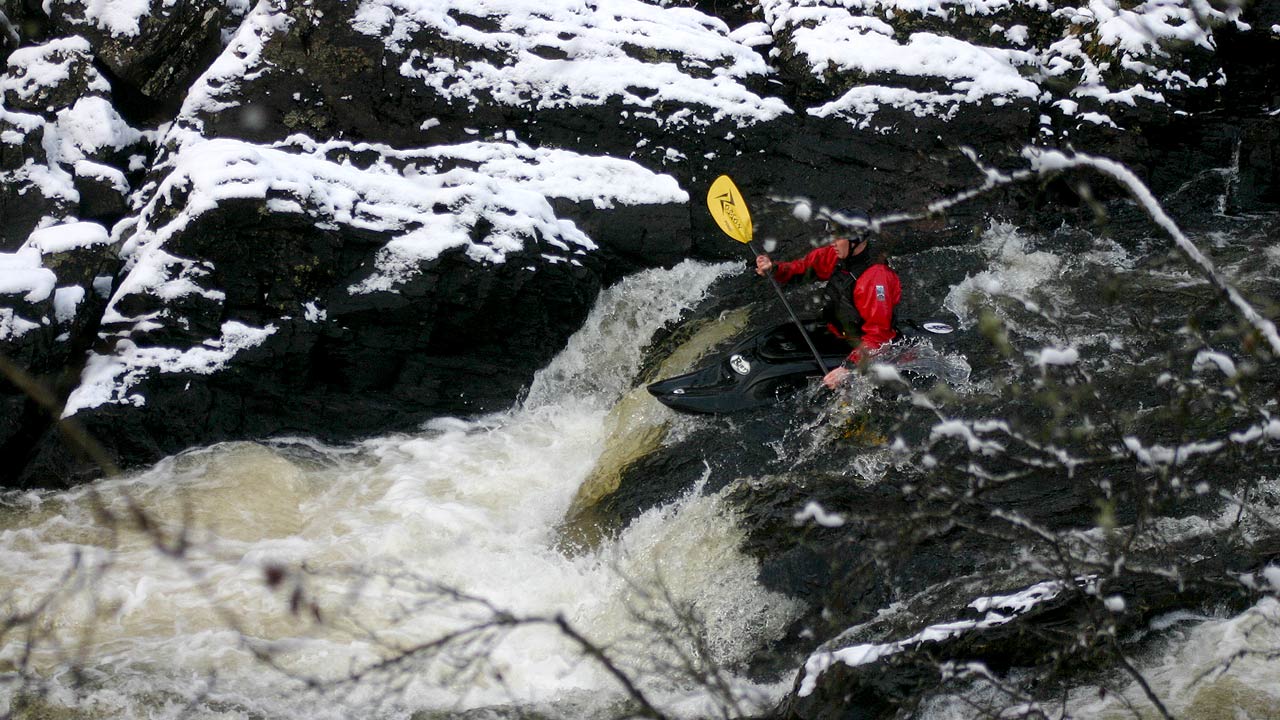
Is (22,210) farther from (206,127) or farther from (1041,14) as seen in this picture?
(1041,14)

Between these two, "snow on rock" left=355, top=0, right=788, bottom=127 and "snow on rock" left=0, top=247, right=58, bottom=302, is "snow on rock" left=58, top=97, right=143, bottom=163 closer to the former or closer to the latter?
"snow on rock" left=0, top=247, right=58, bottom=302

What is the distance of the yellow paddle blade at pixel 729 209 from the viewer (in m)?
6.30

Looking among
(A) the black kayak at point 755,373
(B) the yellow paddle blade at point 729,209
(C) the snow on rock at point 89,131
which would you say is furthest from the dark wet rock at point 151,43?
(A) the black kayak at point 755,373

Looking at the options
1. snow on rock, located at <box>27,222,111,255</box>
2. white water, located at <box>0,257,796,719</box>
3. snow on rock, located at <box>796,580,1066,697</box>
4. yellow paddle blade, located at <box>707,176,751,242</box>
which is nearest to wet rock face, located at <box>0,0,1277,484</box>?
snow on rock, located at <box>27,222,111,255</box>

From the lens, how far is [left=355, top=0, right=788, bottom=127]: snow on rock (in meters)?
7.18

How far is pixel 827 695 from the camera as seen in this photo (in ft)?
11.6

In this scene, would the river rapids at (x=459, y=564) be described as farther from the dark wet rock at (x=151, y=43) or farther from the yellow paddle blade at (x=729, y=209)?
the dark wet rock at (x=151, y=43)

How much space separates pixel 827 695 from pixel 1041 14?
21.6 ft

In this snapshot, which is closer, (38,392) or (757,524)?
(38,392)

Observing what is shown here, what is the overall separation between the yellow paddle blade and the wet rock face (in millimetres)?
273

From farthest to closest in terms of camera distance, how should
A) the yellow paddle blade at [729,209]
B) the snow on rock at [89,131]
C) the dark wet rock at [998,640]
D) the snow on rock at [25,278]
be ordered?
the snow on rock at [89,131] < the yellow paddle blade at [729,209] < the snow on rock at [25,278] < the dark wet rock at [998,640]

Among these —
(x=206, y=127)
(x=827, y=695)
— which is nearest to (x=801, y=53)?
(x=206, y=127)

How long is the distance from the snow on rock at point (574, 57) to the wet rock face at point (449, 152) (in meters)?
0.02

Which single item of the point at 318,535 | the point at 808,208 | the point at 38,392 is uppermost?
the point at 38,392
